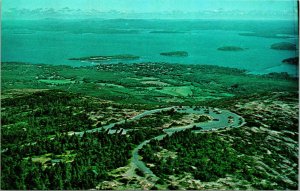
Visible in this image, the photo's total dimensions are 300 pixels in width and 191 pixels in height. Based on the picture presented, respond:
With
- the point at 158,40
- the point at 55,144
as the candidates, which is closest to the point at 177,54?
the point at 158,40

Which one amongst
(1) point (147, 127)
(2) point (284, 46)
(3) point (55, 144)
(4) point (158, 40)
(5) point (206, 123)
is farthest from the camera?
(4) point (158, 40)

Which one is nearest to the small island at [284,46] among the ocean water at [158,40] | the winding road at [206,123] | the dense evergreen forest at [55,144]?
the ocean water at [158,40]

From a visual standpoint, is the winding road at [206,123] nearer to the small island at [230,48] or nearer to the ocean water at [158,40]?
the ocean water at [158,40]

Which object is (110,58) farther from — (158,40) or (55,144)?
(55,144)

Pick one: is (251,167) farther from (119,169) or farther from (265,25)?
(265,25)

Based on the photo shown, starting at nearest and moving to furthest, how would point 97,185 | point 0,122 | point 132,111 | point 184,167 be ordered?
point 97,185, point 184,167, point 0,122, point 132,111

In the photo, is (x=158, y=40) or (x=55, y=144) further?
(x=158, y=40)

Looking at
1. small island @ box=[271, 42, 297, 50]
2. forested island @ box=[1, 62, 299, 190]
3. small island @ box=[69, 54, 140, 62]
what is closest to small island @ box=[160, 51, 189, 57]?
forested island @ box=[1, 62, 299, 190]

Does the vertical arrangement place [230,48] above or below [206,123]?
above

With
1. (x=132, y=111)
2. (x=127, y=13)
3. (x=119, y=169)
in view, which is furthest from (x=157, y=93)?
(x=119, y=169)
